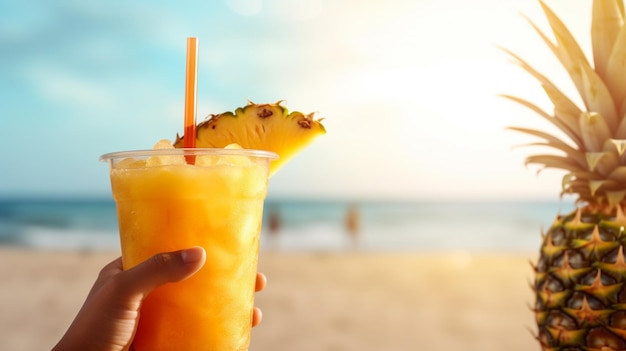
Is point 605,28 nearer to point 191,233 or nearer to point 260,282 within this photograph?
point 260,282

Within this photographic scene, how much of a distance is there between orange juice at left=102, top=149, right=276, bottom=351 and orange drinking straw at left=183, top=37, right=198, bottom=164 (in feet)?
0.44

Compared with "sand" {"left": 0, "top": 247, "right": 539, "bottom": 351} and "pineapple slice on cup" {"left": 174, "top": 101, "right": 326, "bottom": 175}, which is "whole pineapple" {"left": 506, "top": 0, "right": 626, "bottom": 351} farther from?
"sand" {"left": 0, "top": 247, "right": 539, "bottom": 351}

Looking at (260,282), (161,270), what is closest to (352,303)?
(260,282)

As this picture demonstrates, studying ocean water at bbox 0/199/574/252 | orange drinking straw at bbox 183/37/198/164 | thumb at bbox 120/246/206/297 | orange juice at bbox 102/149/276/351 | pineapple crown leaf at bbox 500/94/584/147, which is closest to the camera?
thumb at bbox 120/246/206/297

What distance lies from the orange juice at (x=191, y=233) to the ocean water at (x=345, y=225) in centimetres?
1970

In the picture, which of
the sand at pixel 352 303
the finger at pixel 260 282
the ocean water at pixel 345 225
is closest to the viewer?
the finger at pixel 260 282

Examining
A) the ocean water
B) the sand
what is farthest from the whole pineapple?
the ocean water

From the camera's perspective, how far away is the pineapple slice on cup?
2086mm

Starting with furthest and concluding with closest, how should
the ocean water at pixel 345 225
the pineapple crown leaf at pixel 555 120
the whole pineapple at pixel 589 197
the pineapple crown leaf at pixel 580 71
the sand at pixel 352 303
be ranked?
the ocean water at pixel 345 225 < the sand at pixel 352 303 < the pineapple crown leaf at pixel 555 120 < the pineapple crown leaf at pixel 580 71 < the whole pineapple at pixel 589 197

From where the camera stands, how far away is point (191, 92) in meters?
2.05

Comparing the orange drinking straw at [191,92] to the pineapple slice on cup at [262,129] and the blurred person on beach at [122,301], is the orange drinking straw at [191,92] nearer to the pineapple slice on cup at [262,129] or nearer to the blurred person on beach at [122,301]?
the pineapple slice on cup at [262,129]

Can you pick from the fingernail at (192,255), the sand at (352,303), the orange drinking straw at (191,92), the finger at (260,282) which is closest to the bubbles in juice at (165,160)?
the orange drinking straw at (191,92)

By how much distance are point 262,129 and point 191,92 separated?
0.26 meters

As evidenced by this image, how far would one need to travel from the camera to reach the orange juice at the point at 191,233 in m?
1.92
